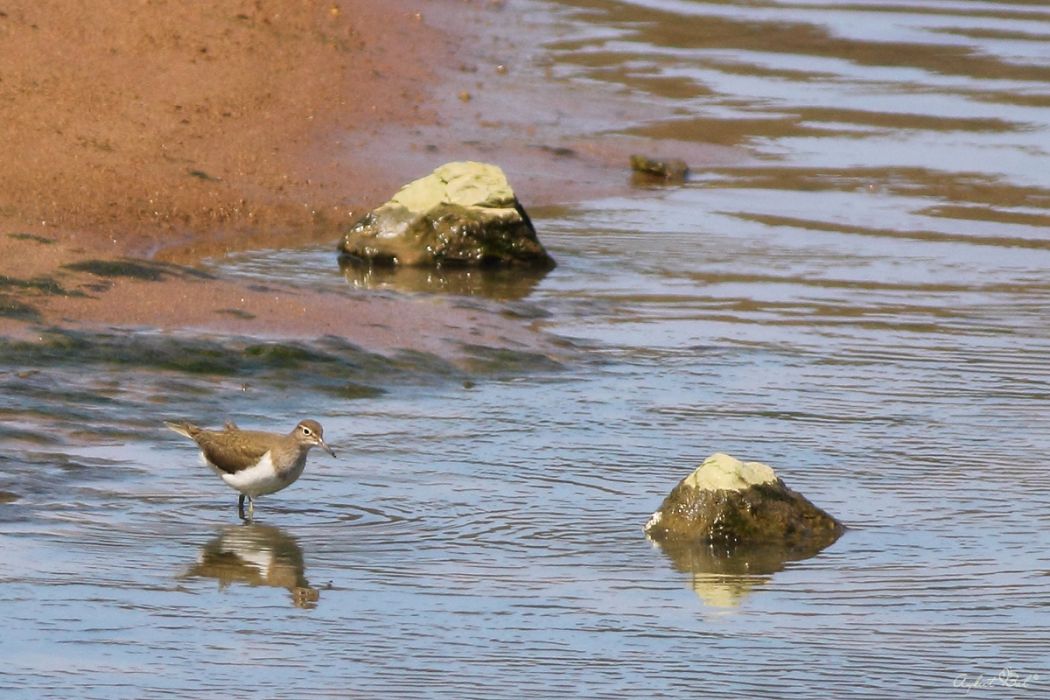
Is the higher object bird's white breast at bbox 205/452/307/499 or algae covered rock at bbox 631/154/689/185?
algae covered rock at bbox 631/154/689/185

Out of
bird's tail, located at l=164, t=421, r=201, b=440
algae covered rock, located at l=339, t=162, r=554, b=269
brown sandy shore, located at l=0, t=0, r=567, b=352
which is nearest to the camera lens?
bird's tail, located at l=164, t=421, r=201, b=440

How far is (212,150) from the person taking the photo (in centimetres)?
1659

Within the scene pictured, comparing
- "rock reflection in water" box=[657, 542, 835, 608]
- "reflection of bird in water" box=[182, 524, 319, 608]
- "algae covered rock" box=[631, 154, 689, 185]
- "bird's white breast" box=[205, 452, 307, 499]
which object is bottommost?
"reflection of bird in water" box=[182, 524, 319, 608]

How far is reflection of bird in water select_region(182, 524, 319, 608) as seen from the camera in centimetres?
750

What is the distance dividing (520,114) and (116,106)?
4.34 metres

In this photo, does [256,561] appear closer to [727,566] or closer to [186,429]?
[186,429]

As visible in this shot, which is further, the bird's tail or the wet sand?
the wet sand

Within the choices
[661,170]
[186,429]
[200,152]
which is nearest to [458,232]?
[200,152]

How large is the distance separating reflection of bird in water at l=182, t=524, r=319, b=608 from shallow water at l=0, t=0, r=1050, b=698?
0.03 m

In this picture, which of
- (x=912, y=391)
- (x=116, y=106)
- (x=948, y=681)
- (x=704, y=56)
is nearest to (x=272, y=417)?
(x=912, y=391)

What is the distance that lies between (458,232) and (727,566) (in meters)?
6.66

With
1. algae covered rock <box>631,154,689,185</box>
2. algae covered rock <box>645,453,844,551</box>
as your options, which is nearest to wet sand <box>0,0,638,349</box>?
algae covered rock <box>631,154,689,185</box>

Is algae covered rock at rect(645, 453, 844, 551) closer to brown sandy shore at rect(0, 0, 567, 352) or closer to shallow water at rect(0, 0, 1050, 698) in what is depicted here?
shallow water at rect(0, 0, 1050, 698)

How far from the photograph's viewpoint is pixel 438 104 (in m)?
19.6
